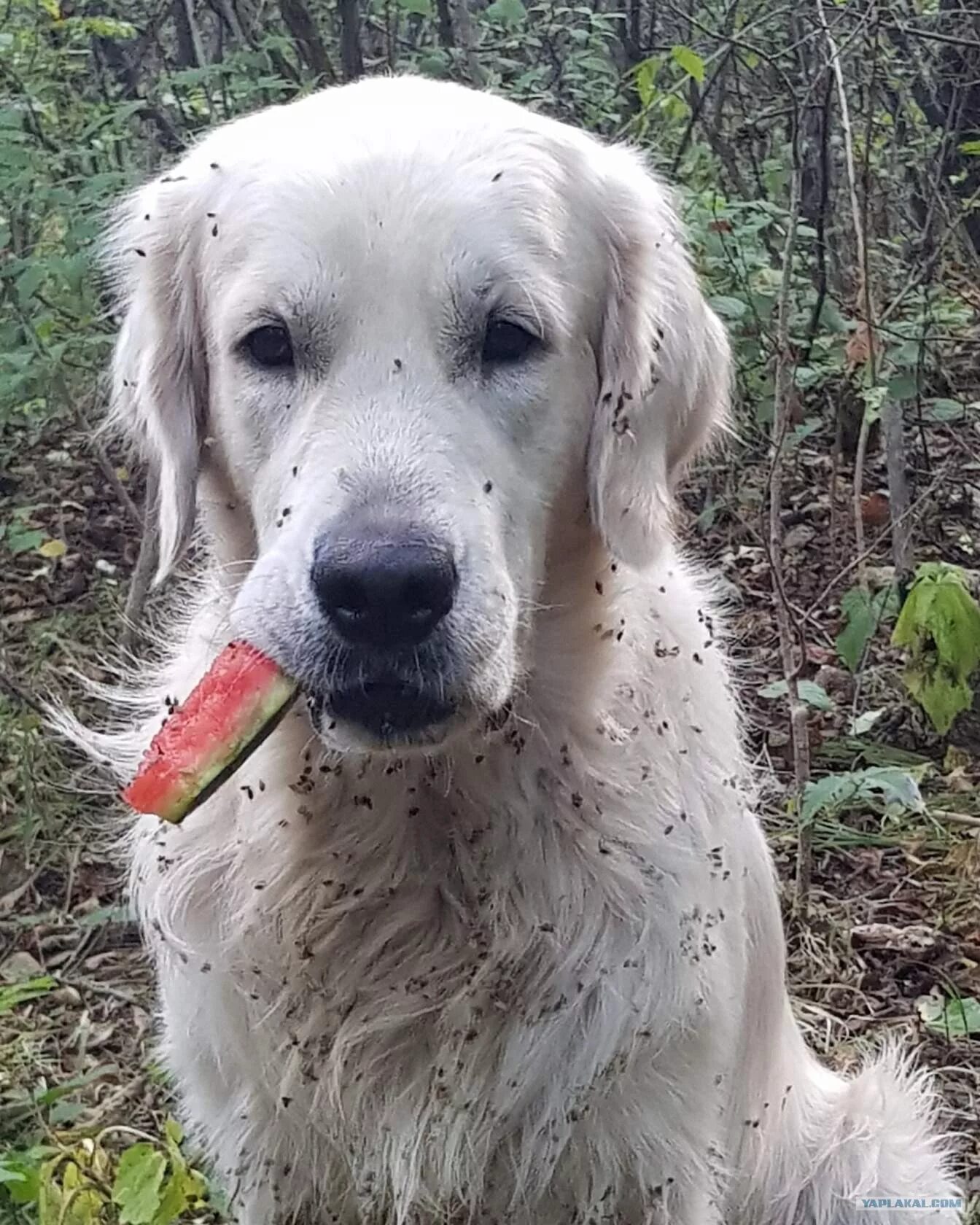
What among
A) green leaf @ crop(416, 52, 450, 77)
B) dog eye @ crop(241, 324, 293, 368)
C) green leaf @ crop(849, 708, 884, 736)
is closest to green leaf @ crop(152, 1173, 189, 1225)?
dog eye @ crop(241, 324, 293, 368)

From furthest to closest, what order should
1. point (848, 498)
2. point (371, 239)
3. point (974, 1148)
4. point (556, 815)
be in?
point (848, 498)
point (974, 1148)
point (556, 815)
point (371, 239)

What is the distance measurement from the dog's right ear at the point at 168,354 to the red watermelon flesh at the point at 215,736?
34cm

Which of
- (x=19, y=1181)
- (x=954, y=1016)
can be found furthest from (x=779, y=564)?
(x=19, y=1181)

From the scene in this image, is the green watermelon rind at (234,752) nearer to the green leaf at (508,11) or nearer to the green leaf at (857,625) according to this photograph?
the green leaf at (857,625)

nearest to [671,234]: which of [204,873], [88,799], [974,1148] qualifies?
[204,873]

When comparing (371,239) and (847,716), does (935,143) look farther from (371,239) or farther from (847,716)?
(371,239)

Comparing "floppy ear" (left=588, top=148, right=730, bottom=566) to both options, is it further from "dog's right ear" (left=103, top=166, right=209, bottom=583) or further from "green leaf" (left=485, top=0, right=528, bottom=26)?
"green leaf" (left=485, top=0, right=528, bottom=26)

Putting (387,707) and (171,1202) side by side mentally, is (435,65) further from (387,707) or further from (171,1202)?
(171,1202)

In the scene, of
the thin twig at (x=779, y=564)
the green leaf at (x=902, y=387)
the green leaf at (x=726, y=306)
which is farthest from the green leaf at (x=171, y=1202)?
the green leaf at (x=902, y=387)

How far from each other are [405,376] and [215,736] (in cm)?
48

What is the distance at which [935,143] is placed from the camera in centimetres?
474

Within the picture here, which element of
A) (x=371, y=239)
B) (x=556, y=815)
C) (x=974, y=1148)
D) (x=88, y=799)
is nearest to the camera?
(x=371, y=239)

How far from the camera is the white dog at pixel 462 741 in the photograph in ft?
6.21

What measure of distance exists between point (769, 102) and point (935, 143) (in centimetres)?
74
